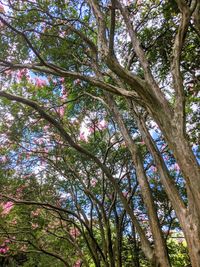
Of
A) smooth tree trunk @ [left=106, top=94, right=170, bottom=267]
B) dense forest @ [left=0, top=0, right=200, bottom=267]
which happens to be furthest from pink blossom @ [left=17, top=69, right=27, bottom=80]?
smooth tree trunk @ [left=106, top=94, right=170, bottom=267]

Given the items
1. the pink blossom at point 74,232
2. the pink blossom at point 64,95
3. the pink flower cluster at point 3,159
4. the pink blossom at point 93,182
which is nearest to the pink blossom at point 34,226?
the pink blossom at point 74,232

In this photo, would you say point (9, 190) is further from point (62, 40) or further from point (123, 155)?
point (62, 40)

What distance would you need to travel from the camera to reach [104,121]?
9227 millimetres

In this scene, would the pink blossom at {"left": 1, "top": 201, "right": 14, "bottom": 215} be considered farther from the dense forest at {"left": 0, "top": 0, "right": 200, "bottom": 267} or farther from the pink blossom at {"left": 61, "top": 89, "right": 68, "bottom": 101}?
the pink blossom at {"left": 61, "top": 89, "right": 68, "bottom": 101}

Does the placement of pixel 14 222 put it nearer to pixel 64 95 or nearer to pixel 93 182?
pixel 93 182

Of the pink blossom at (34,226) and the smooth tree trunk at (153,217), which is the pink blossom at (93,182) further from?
the smooth tree trunk at (153,217)

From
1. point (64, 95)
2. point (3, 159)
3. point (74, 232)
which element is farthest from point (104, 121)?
point (74, 232)

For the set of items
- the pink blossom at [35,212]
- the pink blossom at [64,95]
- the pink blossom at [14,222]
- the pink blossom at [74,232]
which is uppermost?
the pink blossom at [64,95]

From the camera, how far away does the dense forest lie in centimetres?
348

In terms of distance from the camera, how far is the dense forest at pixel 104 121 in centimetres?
348

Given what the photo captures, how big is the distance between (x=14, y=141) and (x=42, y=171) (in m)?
1.68

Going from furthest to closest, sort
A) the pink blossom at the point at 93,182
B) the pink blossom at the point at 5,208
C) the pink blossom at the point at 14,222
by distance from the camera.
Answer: the pink blossom at the point at 93,182, the pink blossom at the point at 14,222, the pink blossom at the point at 5,208

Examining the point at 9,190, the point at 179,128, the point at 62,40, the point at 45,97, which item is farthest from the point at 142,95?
the point at 9,190

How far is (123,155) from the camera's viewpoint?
29.1ft
